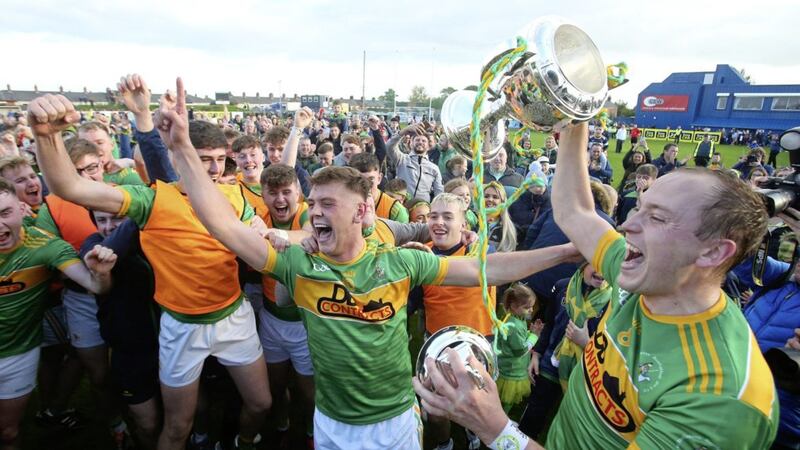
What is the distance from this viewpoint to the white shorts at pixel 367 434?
228 centimetres

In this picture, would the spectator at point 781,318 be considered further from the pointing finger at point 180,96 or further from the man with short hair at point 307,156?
the man with short hair at point 307,156

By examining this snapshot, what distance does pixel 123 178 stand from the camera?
161 inches

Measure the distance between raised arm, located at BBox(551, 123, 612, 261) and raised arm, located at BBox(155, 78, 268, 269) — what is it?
63.1 inches

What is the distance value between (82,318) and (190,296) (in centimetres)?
127

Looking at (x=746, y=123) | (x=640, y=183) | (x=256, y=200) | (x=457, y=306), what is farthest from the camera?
(x=746, y=123)

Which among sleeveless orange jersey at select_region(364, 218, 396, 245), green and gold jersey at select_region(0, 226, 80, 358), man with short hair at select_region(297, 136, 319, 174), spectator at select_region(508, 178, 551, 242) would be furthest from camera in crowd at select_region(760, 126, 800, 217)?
man with short hair at select_region(297, 136, 319, 174)

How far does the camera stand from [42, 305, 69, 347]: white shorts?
3.37 metres

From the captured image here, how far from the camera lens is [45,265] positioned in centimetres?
283

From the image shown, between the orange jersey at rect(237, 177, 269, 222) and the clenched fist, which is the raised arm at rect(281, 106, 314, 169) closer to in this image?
the orange jersey at rect(237, 177, 269, 222)

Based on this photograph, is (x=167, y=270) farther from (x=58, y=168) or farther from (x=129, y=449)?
(x=129, y=449)

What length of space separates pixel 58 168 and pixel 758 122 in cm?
5356

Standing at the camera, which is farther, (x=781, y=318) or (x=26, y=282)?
(x=26, y=282)

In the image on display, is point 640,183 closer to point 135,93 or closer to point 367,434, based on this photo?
Answer: point 367,434

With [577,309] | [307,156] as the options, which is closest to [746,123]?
[307,156]
